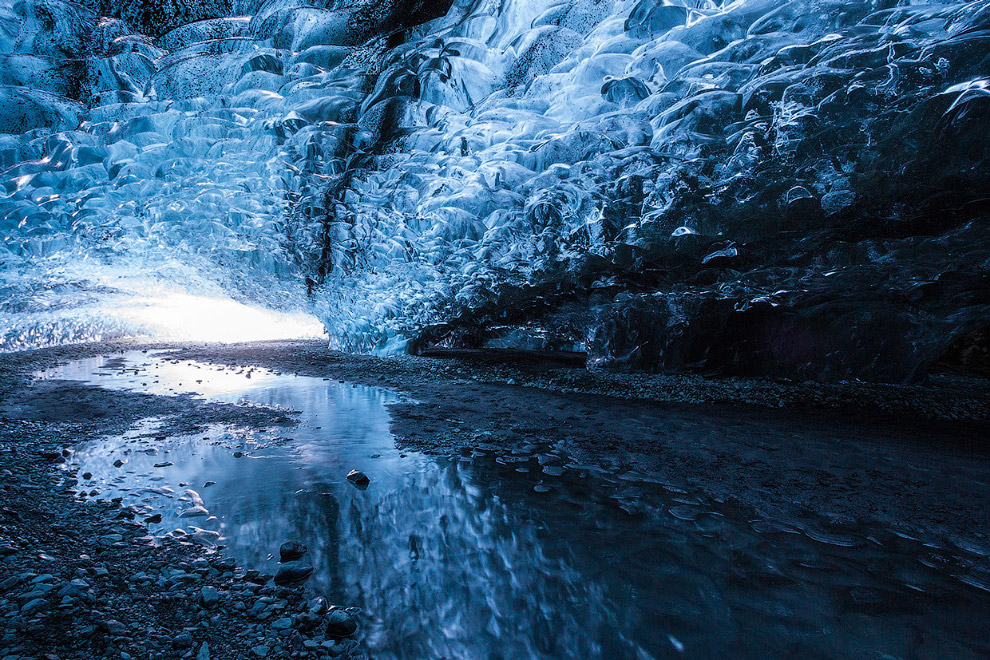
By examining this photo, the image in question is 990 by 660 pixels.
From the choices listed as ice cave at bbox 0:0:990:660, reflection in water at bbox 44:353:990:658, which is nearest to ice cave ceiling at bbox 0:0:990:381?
ice cave at bbox 0:0:990:660

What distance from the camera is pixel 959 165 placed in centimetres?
426

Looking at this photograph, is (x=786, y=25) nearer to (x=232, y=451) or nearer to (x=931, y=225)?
(x=931, y=225)

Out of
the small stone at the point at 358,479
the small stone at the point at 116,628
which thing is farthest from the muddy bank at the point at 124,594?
the small stone at the point at 358,479

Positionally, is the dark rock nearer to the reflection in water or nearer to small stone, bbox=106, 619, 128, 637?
the reflection in water

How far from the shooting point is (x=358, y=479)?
336 cm

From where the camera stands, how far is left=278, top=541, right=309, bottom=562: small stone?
2.29 meters

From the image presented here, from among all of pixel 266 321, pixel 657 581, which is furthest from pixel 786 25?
pixel 266 321

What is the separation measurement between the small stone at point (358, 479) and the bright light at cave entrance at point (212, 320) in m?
17.0

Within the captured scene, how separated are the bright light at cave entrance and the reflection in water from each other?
16954mm

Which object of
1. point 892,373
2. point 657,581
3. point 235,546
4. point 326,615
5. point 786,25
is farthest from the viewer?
point 892,373

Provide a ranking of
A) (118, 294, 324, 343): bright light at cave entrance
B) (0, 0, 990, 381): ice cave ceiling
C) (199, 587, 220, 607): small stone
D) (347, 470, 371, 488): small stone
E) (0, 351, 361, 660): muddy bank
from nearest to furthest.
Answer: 1. (0, 351, 361, 660): muddy bank
2. (199, 587, 220, 607): small stone
3. (347, 470, 371, 488): small stone
4. (0, 0, 990, 381): ice cave ceiling
5. (118, 294, 324, 343): bright light at cave entrance

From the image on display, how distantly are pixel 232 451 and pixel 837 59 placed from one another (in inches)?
250

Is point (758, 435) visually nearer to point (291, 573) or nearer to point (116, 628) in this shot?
point (291, 573)

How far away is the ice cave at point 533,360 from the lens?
6.56 feet
